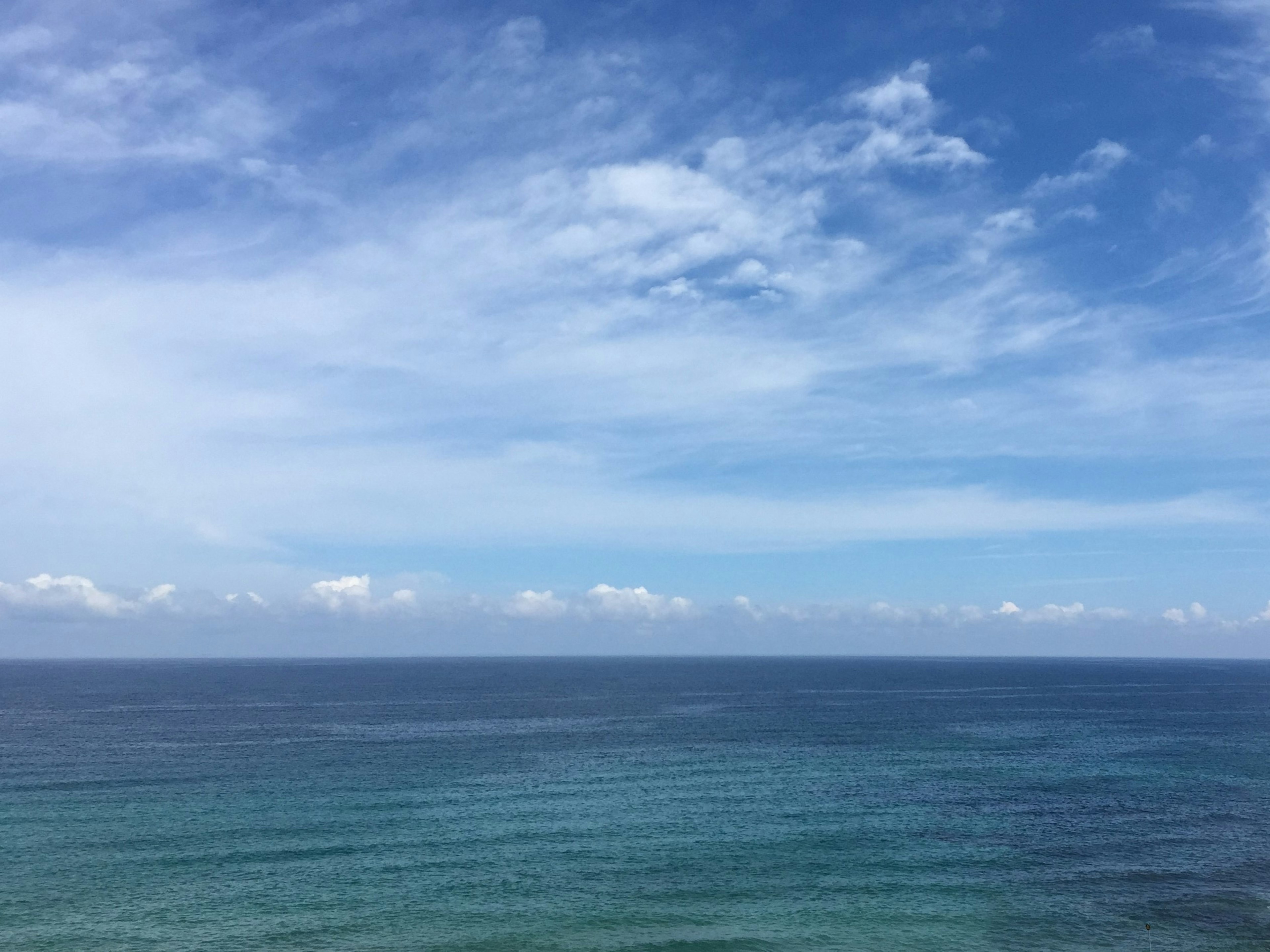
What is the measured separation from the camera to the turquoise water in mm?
58188

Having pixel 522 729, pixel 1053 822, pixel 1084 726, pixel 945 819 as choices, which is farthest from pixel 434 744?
pixel 1084 726

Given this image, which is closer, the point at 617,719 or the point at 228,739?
the point at 228,739

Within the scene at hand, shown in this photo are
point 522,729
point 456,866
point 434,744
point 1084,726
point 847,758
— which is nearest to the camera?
point 456,866

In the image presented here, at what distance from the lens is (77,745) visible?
128 meters

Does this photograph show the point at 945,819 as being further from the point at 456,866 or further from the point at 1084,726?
the point at 1084,726

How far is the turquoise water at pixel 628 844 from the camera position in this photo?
5819cm

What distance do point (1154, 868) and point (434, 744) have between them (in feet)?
306

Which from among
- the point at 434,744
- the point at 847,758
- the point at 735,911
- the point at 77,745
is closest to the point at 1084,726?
the point at 847,758

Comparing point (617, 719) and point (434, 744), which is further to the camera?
point (617, 719)

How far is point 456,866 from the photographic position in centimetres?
7012

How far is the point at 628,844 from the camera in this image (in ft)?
250

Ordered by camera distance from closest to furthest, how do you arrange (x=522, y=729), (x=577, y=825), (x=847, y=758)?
(x=577, y=825) → (x=847, y=758) → (x=522, y=729)

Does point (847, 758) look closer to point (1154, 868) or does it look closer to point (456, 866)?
point (1154, 868)

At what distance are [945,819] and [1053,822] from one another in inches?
401
